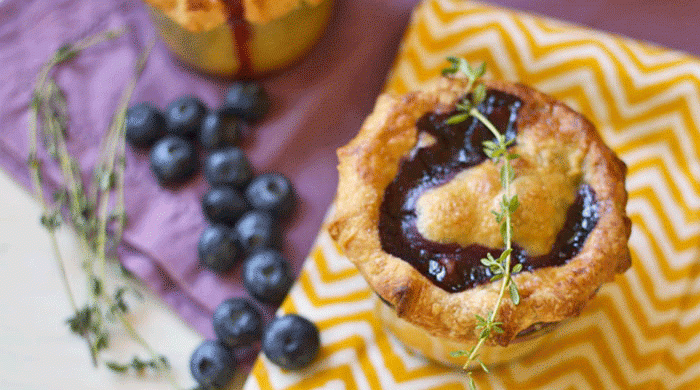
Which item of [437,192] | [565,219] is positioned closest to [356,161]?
[437,192]

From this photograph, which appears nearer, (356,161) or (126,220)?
(356,161)

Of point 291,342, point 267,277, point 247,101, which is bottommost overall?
point 291,342

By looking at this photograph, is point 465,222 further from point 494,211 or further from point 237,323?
point 237,323

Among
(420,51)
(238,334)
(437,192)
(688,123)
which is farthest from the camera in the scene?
(420,51)

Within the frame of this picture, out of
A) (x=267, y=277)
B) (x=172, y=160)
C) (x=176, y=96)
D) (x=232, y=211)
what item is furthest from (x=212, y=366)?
(x=176, y=96)

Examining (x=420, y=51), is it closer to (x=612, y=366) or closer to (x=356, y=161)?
(x=356, y=161)

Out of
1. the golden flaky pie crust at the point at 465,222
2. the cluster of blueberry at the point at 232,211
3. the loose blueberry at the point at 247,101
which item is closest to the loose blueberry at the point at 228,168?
the cluster of blueberry at the point at 232,211

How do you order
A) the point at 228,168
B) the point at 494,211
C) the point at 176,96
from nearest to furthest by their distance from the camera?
the point at 494,211 → the point at 228,168 → the point at 176,96
